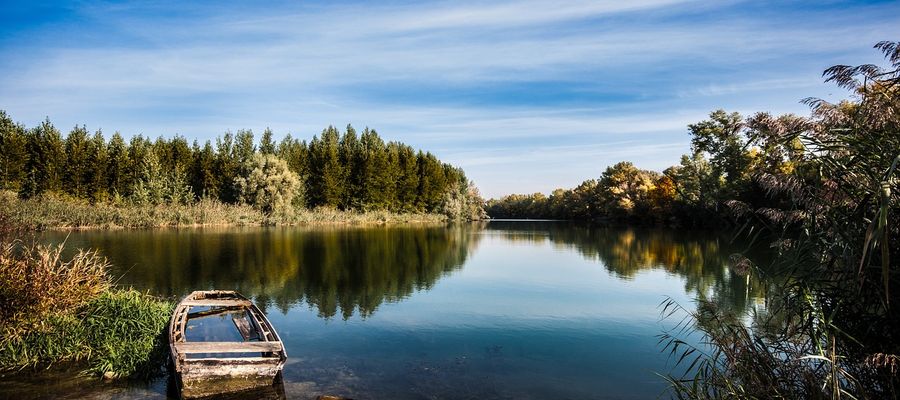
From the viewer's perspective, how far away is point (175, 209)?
49375 mm

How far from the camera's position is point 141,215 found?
152 feet

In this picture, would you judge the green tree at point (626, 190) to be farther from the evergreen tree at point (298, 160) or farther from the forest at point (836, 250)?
the forest at point (836, 250)

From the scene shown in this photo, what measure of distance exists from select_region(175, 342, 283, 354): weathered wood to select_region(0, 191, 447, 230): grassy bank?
106ft

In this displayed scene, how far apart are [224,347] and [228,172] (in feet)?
187

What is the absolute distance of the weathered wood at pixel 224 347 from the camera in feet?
27.3

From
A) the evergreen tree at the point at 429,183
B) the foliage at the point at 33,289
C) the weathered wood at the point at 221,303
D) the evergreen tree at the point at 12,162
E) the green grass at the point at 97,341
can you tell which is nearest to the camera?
the foliage at the point at 33,289

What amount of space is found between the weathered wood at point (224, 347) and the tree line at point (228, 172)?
161ft

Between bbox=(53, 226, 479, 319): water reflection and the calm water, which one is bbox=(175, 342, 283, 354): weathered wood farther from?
bbox=(53, 226, 479, 319): water reflection

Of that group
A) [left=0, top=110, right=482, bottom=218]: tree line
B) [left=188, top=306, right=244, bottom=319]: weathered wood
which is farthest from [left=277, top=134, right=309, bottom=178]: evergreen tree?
[left=188, top=306, right=244, bottom=319]: weathered wood

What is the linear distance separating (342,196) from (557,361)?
2383 inches

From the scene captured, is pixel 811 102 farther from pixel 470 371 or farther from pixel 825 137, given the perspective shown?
pixel 470 371

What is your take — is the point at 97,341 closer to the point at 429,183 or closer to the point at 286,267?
the point at 286,267

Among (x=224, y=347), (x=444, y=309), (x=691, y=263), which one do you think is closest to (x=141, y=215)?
(x=444, y=309)

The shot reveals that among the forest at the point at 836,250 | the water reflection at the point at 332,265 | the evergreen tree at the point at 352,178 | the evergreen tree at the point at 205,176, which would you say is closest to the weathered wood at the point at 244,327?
the water reflection at the point at 332,265
